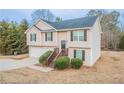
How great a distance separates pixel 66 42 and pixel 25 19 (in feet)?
3.20

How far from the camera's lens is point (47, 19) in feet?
16.3

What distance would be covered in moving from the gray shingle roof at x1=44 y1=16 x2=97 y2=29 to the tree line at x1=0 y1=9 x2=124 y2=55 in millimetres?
88

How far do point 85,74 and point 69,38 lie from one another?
0.82 meters

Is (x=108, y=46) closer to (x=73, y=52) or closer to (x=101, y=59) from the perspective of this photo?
(x=101, y=59)

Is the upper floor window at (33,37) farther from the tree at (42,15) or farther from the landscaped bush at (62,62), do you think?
the landscaped bush at (62,62)

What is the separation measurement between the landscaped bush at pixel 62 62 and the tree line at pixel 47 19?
706mm

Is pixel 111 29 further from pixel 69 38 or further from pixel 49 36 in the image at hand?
pixel 49 36

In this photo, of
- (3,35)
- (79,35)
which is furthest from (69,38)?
(3,35)

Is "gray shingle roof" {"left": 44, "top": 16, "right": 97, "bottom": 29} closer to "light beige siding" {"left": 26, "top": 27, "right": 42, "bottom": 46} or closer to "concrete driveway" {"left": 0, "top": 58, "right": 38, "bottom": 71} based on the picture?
"light beige siding" {"left": 26, "top": 27, "right": 42, "bottom": 46}

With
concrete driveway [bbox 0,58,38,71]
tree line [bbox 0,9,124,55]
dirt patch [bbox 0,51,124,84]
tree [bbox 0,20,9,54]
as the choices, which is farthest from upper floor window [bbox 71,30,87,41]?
tree [bbox 0,20,9,54]

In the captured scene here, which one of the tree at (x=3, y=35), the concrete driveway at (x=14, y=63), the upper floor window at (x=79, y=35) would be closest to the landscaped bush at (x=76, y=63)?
the upper floor window at (x=79, y=35)

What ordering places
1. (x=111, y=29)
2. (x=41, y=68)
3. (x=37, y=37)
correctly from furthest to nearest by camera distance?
(x=37, y=37), (x=41, y=68), (x=111, y=29)
